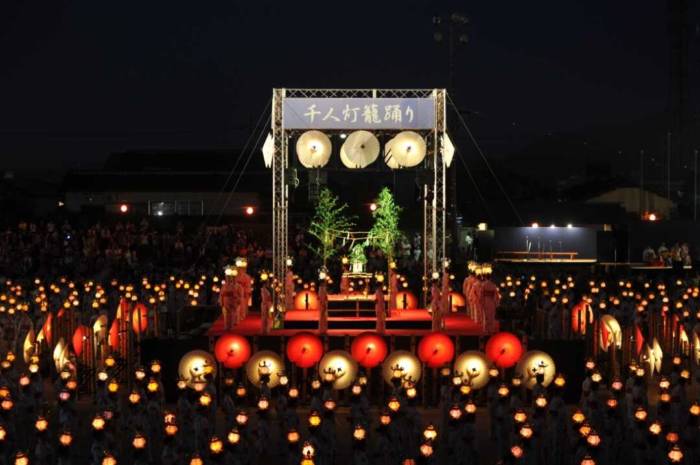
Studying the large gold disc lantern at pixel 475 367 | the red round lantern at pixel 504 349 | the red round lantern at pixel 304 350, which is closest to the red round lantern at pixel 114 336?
the red round lantern at pixel 304 350

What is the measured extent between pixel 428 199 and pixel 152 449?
7.73 meters

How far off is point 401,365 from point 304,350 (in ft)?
4.42

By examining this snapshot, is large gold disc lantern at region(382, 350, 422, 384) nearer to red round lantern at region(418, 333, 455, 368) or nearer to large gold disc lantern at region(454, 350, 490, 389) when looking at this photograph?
red round lantern at region(418, 333, 455, 368)

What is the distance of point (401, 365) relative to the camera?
12625 millimetres

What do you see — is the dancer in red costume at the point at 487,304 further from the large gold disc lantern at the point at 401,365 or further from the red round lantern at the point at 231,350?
the red round lantern at the point at 231,350

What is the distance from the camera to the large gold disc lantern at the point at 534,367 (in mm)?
12398

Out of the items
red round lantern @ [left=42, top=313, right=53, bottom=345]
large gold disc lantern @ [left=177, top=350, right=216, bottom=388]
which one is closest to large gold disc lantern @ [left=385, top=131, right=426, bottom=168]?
large gold disc lantern @ [left=177, top=350, right=216, bottom=388]

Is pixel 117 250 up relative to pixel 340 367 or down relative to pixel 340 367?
up

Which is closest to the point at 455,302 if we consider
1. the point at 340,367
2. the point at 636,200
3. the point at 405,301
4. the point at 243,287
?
the point at 405,301

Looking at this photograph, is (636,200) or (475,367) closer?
(475,367)

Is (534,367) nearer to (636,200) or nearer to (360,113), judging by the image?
(360,113)

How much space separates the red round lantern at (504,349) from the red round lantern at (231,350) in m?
3.38

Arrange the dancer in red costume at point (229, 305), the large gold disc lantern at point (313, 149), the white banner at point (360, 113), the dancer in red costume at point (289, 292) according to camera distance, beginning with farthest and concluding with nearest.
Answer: the dancer in red costume at point (289, 292) → the large gold disc lantern at point (313, 149) → the white banner at point (360, 113) → the dancer in red costume at point (229, 305)

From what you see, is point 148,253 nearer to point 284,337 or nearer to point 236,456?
point 284,337
